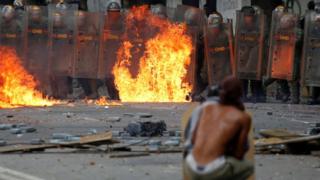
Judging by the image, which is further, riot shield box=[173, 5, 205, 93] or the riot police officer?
riot shield box=[173, 5, 205, 93]

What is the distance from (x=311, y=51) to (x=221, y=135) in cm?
1651

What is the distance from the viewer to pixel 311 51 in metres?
21.8

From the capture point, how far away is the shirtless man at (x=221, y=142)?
18.8 feet

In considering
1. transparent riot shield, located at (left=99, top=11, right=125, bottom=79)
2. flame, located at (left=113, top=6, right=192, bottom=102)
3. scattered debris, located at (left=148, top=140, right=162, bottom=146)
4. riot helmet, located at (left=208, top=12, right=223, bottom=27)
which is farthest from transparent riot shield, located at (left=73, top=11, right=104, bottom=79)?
scattered debris, located at (left=148, top=140, right=162, bottom=146)

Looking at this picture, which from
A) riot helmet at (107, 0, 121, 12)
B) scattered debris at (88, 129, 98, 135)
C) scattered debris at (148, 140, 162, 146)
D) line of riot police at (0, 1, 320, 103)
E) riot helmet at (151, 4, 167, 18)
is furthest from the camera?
riot helmet at (107, 0, 121, 12)

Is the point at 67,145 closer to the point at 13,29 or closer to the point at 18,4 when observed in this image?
the point at 13,29

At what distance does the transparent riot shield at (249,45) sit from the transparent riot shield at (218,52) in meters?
0.34

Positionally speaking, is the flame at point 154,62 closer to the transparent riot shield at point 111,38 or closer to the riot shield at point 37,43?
the transparent riot shield at point 111,38

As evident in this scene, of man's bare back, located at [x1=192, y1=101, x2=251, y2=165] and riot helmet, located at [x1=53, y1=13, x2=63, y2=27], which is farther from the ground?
riot helmet, located at [x1=53, y1=13, x2=63, y2=27]

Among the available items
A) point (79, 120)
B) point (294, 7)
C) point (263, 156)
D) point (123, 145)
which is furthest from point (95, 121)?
point (294, 7)

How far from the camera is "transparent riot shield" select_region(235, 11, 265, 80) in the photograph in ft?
75.8

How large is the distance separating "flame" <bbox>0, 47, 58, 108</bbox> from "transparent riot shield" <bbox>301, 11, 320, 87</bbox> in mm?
6737

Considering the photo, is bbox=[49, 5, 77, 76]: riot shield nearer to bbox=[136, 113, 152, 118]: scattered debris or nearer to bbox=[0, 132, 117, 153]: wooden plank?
bbox=[136, 113, 152, 118]: scattered debris

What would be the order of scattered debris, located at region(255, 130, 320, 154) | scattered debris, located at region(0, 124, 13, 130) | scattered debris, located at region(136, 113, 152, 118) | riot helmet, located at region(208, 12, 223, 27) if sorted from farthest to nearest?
riot helmet, located at region(208, 12, 223, 27) → scattered debris, located at region(136, 113, 152, 118) → scattered debris, located at region(0, 124, 13, 130) → scattered debris, located at region(255, 130, 320, 154)
